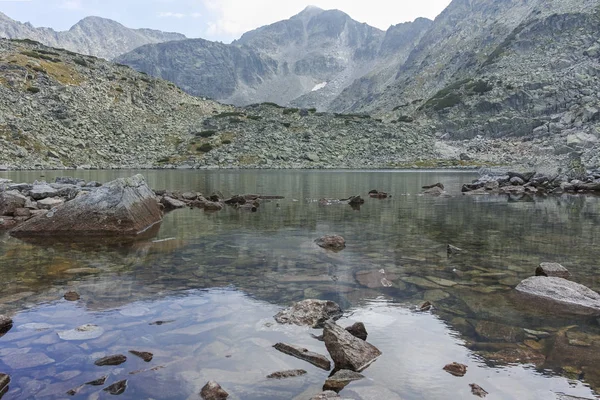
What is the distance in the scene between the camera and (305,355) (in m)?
6.03

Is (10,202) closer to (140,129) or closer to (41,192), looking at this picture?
(41,192)

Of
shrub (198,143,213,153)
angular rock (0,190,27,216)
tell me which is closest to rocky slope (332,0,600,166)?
shrub (198,143,213,153)

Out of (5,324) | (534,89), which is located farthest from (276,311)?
(534,89)

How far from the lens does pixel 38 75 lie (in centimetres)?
9912

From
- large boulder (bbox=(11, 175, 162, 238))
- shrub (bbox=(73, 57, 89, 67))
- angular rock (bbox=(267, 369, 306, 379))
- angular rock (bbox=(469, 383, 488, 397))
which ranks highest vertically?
shrub (bbox=(73, 57, 89, 67))

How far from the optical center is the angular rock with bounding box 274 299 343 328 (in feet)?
24.0

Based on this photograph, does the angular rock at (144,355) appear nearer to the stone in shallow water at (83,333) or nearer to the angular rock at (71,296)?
the stone in shallow water at (83,333)

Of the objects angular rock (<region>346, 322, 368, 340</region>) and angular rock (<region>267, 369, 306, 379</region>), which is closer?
angular rock (<region>267, 369, 306, 379</region>)

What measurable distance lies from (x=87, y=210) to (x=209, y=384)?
1357 cm

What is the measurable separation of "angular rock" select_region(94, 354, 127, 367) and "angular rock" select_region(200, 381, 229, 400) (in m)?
1.48

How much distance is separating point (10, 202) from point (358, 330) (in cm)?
2070

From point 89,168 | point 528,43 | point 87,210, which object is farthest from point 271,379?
point 528,43

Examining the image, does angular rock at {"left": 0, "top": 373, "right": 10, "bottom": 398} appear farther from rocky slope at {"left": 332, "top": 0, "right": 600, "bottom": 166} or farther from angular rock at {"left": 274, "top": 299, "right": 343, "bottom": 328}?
rocky slope at {"left": 332, "top": 0, "right": 600, "bottom": 166}

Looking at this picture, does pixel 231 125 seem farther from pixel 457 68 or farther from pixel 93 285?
pixel 457 68
